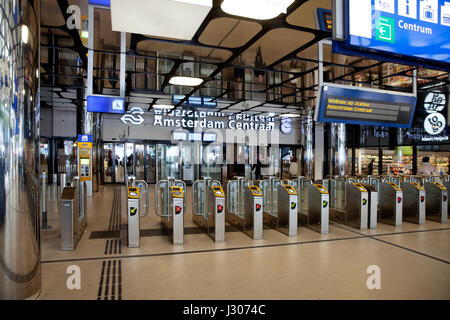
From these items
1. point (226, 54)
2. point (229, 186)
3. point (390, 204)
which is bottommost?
point (390, 204)

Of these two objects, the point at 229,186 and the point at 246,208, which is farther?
the point at 229,186

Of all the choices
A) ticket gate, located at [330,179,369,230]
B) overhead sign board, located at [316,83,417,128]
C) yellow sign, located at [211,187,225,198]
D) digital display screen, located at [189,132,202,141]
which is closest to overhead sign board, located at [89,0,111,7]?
yellow sign, located at [211,187,225,198]

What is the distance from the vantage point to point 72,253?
13.9 feet

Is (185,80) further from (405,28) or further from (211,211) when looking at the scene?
(405,28)

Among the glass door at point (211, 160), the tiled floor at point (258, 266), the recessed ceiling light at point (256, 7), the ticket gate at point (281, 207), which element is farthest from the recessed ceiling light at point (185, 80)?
the glass door at point (211, 160)

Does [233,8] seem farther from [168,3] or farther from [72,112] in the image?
[72,112]

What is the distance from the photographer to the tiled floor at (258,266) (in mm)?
2959

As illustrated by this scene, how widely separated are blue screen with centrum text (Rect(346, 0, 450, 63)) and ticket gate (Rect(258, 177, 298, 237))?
3041 mm

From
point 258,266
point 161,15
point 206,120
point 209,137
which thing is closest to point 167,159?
point 209,137

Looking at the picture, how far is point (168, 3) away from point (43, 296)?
9.32ft

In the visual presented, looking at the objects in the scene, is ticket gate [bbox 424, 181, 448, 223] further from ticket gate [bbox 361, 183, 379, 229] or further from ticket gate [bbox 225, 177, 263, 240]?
ticket gate [bbox 225, 177, 263, 240]

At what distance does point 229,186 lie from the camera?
22.2ft

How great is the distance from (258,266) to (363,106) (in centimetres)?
382
